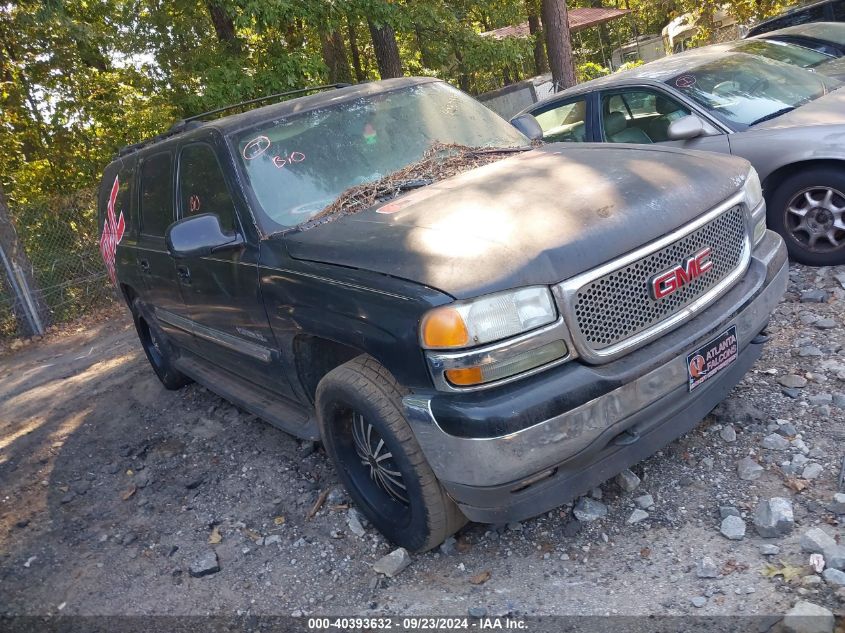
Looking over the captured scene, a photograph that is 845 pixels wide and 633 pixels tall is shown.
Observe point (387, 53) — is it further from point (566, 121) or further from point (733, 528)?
point (733, 528)

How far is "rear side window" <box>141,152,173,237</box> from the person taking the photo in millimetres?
4766

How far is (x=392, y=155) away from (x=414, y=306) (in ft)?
5.34

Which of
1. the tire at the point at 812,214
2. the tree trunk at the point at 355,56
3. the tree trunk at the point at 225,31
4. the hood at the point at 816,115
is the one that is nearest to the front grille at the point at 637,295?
the tire at the point at 812,214

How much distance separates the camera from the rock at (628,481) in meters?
3.39

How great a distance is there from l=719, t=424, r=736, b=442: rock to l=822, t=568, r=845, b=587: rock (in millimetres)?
1006

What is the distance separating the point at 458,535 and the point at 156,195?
311 cm

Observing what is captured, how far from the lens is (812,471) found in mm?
3207

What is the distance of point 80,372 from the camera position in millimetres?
7812

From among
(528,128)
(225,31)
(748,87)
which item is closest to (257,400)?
Result: (528,128)

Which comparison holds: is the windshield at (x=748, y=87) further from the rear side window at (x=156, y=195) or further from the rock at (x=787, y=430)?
the rear side window at (x=156, y=195)

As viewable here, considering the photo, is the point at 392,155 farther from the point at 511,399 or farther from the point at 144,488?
the point at 144,488

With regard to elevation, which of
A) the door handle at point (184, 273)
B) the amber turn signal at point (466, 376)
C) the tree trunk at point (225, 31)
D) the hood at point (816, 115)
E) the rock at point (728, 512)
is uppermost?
the tree trunk at point (225, 31)

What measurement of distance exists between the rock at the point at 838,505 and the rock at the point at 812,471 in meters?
0.20

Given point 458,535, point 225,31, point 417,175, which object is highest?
point 225,31
